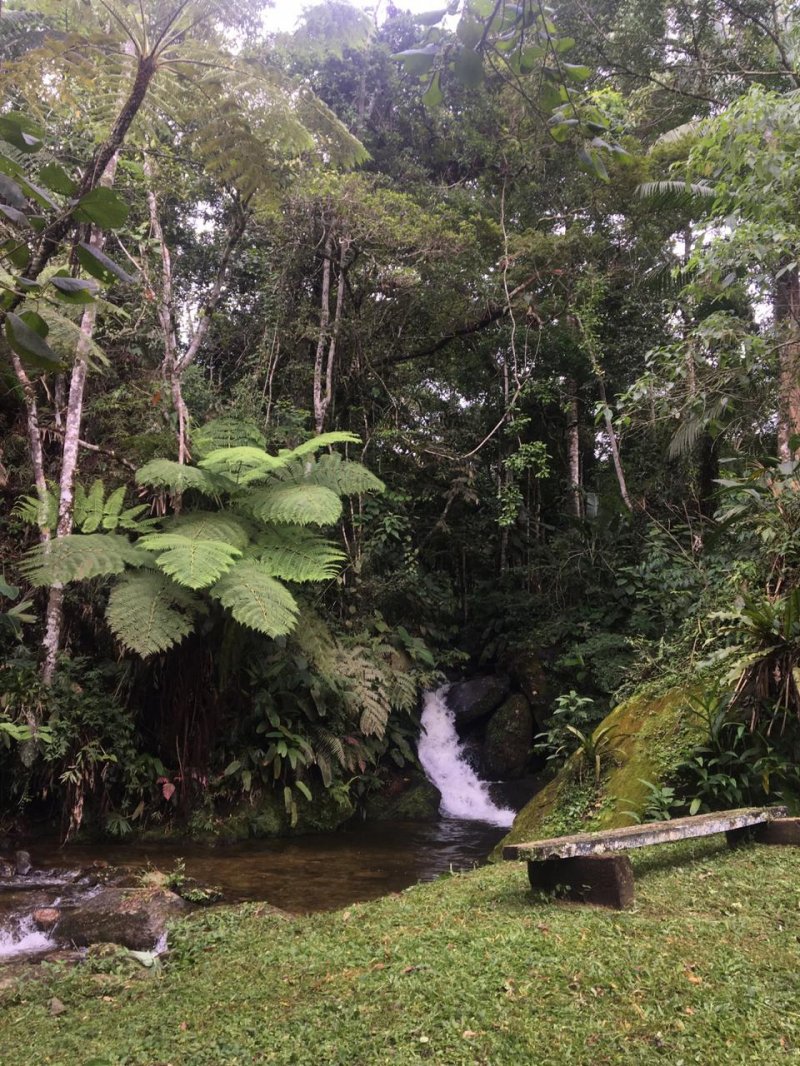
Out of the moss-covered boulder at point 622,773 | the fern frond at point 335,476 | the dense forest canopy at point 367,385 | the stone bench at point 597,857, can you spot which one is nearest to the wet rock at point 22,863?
the dense forest canopy at point 367,385

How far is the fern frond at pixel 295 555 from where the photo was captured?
630 cm

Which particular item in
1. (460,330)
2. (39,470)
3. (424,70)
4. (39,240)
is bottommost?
(39,240)

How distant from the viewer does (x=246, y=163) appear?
429 cm

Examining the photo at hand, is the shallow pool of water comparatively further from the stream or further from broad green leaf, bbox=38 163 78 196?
broad green leaf, bbox=38 163 78 196

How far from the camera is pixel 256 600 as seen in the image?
5613 millimetres

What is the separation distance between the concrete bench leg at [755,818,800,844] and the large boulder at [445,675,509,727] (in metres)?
6.64

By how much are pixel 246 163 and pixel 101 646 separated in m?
4.71

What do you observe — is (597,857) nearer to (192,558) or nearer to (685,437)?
(192,558)

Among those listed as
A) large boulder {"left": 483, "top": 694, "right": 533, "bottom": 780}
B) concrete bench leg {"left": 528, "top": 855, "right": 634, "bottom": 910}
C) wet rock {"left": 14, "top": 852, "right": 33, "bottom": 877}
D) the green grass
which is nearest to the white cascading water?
the green grass

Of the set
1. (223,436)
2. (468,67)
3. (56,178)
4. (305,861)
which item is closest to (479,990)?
(56,178)

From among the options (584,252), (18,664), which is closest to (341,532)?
(18,664)

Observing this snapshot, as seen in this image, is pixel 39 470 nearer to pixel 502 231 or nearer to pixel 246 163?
pixel 246 163

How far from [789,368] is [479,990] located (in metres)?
6.79

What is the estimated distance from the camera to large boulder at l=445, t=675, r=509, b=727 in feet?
34.7
